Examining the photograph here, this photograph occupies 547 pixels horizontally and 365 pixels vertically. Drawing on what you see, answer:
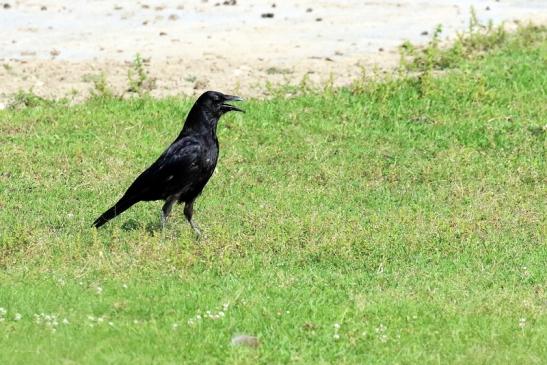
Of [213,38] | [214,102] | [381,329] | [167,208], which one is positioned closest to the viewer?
[381,329]

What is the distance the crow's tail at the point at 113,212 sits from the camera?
33.2 feet

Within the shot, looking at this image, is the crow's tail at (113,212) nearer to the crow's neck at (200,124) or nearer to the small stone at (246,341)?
the crow's neck at (200,124)

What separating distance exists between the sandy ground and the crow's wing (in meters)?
4.20

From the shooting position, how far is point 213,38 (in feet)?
56.2

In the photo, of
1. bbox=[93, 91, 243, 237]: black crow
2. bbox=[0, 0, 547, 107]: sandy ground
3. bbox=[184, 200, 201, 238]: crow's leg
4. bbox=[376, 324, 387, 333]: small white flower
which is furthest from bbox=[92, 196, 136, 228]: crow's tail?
bbox=[0, 0, 547, 107]: sandy ground

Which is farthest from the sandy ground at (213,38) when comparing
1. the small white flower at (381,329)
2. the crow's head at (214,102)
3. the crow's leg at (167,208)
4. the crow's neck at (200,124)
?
the small white flower at (381,329)

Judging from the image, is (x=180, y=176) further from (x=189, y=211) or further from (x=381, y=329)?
(x=381, y=329)

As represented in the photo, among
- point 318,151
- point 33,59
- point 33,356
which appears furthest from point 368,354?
point 33,59

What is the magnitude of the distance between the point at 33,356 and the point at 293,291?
6.66 feet

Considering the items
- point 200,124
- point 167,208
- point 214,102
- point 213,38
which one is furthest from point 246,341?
point 213,38

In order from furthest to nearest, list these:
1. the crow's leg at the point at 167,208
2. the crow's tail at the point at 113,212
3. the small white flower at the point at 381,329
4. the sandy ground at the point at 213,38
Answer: the sandy ground at the point at 213,38
the crow's leg at the point at 167,208
the crow's tail at the point at 113,212
the small white flower at the point at 381,329

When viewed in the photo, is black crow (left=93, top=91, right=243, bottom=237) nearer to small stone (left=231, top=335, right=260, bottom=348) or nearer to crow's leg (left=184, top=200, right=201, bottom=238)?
crow's leg (left=184, top=200, right=201, bottom=238)

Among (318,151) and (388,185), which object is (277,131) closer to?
(318,151)

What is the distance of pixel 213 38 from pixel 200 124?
269 inches
